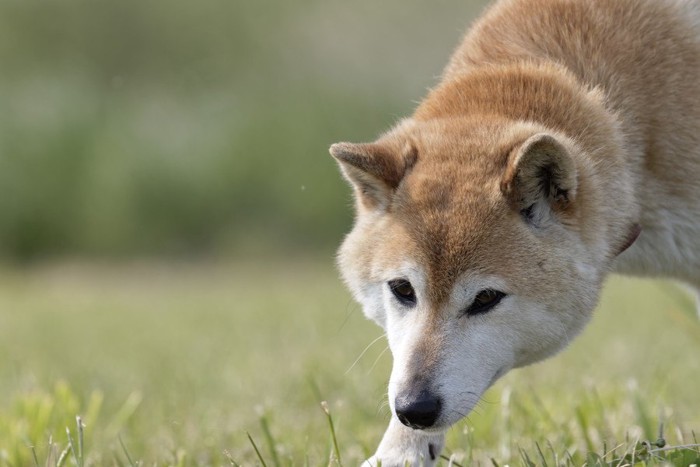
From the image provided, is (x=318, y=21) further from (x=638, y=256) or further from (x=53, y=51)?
(x=638, y=256)

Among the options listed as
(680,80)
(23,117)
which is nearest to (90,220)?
(23,117)

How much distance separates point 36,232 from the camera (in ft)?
37.7

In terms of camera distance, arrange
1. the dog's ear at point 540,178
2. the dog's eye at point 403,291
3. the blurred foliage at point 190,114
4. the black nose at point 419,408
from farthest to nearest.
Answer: the blurred foliage at point 190,114 < the dog's eye at point 403,291 < the dog's ear at point 540,178 < the black nose at point 419,408

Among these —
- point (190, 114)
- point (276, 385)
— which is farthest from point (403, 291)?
point (190, 114)

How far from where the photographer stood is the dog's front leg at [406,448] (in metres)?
3.32

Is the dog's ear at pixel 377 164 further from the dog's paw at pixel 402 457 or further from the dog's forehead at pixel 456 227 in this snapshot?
the dog's paw at pixel 402 457

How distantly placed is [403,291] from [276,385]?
6.96 ft

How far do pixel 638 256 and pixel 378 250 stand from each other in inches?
36.0

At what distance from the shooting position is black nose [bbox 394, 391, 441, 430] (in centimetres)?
297

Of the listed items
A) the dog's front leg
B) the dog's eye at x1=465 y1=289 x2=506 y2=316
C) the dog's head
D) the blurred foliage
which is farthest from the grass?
the blurred foliage

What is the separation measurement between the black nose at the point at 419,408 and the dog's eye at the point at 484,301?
1.02ft

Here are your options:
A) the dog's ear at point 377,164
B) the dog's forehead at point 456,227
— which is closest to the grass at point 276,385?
the dog's forehead at point 456,227

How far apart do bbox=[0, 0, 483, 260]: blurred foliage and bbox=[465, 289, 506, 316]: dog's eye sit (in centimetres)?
849

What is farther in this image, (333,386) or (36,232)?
(36,232)
